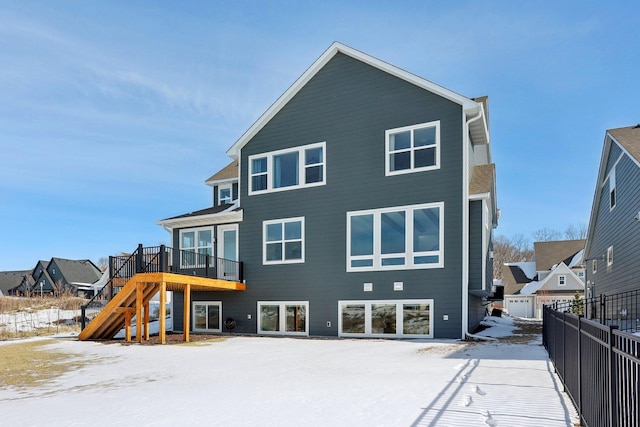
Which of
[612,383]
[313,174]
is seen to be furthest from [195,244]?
[612,383]

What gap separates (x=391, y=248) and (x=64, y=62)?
1353cm

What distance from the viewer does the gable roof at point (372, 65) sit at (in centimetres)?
1444

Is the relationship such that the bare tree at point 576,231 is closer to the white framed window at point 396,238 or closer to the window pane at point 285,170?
the white framed window at point 396,238

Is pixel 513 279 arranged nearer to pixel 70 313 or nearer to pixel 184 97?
pixel 184 97

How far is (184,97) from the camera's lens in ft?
61.3

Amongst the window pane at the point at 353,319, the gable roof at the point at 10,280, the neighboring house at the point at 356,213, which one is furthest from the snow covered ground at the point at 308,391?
the gable roof at the point at 10,280

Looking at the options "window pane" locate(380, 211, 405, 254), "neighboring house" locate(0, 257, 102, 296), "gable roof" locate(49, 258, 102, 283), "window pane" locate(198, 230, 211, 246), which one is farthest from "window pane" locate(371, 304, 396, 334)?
"gable roof" locate(49, 258, 102, 283)

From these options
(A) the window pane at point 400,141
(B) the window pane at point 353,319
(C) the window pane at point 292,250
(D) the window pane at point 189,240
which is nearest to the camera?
(A) the window pane at point 400,141

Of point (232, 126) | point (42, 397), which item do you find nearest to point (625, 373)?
point (42, 397)

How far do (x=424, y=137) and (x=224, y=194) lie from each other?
10.4m

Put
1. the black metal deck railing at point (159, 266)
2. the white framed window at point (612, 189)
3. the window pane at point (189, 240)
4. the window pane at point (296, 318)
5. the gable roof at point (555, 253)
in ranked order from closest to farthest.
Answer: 1. the black metal deck railing at point (159, 266)
2. the white framed window at point (612, 189)
3. the window pane at point (296, 318)
4. the window pane at point (189, 240)
5. the gable roof at point (555, 253)

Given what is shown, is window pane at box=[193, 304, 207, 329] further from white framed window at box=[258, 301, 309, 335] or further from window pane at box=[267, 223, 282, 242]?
window pane at box=[267, 223, 282, 242]

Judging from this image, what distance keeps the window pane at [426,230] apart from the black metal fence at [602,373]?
8309 mm

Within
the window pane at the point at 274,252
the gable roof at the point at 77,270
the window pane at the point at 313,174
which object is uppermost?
the window pane at the point at 313,174
